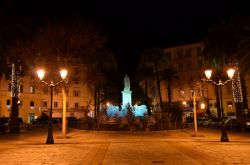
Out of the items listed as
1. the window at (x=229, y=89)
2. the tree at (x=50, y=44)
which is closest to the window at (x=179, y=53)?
the window at (x=229, y=89)

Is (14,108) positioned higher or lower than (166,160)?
higher

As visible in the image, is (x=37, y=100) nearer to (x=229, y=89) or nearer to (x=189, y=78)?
(x=189, y=78)

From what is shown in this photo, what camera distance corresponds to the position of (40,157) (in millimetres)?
14516

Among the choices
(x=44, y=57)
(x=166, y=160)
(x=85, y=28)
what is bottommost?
(x=166, y=160)

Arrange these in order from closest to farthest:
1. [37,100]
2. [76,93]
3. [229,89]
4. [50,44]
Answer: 1. [50,44]
2. [37,100]
3. [229,89]
4. [76,93]

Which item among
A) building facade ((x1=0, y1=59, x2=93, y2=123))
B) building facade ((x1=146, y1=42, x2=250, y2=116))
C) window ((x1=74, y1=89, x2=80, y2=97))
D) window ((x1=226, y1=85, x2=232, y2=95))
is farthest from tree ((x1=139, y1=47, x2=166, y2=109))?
window ((x1=74, y1=89, x2=80, y2=97))

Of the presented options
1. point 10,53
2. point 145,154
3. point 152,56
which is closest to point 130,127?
point 10,53

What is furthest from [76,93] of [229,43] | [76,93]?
[229,43]

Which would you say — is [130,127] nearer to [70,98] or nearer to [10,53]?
[10,53]

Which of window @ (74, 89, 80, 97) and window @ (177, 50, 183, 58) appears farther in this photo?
window @ (74, 89, 80, 97)

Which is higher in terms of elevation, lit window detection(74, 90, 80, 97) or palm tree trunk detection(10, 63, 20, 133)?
lit window detection(74, 90, 80, 97)

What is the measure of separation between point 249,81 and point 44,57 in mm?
49948

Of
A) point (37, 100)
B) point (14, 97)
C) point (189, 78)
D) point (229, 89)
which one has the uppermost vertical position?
point (189, 78)

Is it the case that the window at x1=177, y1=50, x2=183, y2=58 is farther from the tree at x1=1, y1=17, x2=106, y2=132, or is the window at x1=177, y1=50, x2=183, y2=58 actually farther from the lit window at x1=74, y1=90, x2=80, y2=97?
the tree at x1=1, y1=17, x2=106, y2=132
